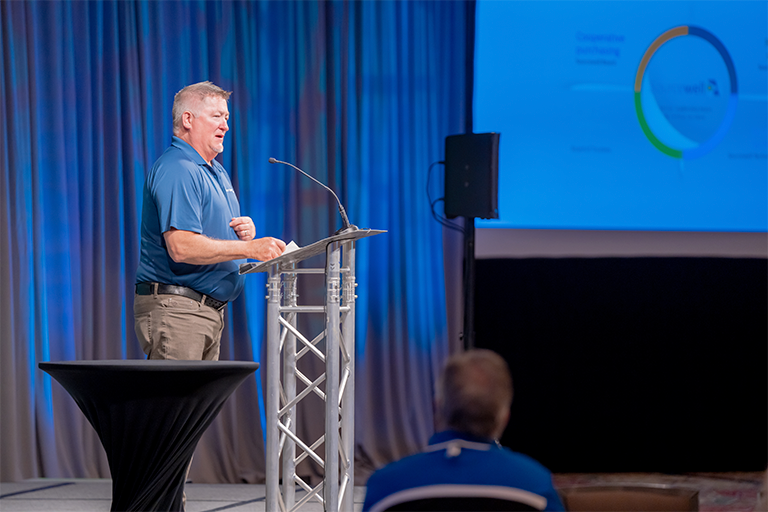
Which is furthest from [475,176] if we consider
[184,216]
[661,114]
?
[184,216]

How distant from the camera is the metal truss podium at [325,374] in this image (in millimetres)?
2086

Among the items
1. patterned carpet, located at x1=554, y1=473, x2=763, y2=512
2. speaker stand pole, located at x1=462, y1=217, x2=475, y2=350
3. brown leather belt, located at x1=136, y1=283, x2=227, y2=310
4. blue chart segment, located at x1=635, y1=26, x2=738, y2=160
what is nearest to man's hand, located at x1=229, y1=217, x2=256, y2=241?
brown leather belt, located at x1=136, y1=283, x2=227, y2=310

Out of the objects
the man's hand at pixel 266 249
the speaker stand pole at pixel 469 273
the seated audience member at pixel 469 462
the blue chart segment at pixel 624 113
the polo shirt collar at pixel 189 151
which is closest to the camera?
the seated audience member at pixel 469 462

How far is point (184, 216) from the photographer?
7.67 feet

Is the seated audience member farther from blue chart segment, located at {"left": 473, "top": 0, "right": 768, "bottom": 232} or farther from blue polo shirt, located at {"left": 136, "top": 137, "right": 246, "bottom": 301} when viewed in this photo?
blue chart segment, located at {"left": 473, "top": 0, "right": 768, "bottom": 232}

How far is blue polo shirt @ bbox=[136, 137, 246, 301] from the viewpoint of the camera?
7.70 ft

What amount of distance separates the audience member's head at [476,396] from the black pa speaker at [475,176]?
2422mm

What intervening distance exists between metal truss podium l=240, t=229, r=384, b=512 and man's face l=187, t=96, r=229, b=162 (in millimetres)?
542

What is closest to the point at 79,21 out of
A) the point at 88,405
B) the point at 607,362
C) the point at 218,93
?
the point at 218,93

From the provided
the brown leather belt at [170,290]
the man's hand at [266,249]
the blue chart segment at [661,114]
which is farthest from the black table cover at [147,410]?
the blue chart segment at [661,114]

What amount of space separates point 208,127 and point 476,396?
5.89 feet

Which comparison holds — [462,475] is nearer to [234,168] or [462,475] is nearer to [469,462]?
[469,462]

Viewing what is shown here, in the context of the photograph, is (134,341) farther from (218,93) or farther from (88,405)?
(88,405)

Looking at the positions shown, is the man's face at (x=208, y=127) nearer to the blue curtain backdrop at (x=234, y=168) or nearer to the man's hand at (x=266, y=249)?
the man's hand at (x=266, y=249)
